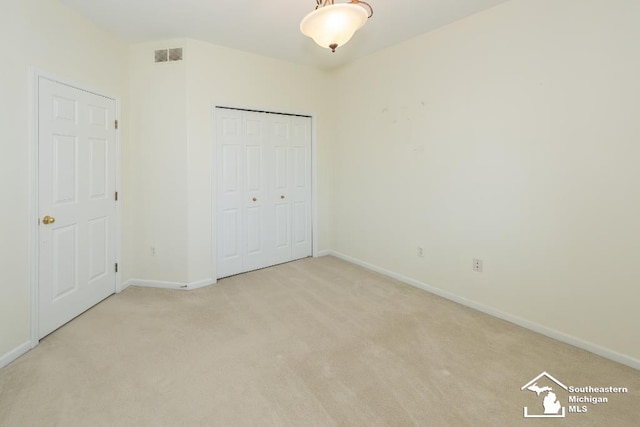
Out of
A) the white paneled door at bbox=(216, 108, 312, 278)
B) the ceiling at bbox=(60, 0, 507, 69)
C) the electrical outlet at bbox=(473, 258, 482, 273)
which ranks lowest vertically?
the electrical outlet at bbox=(473, 258, 482, 273)

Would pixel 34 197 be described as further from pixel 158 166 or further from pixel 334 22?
pixel 334 22

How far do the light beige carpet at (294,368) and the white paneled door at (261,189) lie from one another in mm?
964

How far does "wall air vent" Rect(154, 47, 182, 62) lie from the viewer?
3305 mm

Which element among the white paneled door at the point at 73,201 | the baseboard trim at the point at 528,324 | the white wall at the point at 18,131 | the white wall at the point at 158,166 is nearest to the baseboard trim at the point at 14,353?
the white wall at the point at 18,131

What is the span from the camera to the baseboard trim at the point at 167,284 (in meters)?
3.48

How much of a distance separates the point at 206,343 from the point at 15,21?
2637mm

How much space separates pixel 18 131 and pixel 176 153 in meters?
1.32

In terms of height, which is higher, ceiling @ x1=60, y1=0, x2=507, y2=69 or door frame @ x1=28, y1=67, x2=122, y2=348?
ceiling @ x1=60, y1=0, x2=507, y2=69

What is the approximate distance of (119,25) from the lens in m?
2.99

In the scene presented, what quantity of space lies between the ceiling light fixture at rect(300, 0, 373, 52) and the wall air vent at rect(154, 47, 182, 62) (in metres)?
2.09

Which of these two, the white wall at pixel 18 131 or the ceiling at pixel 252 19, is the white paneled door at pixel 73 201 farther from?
the ceiling at pixel 252 19

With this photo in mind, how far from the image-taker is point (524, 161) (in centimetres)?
257

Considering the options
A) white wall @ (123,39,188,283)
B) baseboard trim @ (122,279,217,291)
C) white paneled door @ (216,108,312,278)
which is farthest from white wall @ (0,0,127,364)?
white paneled door @ (216,108,312,278)

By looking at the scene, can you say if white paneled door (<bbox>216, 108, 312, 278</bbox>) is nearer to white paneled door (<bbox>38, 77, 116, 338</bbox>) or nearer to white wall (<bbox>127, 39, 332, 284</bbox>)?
white wall (<bbox>127, 39, 332, 284</bbox>)
